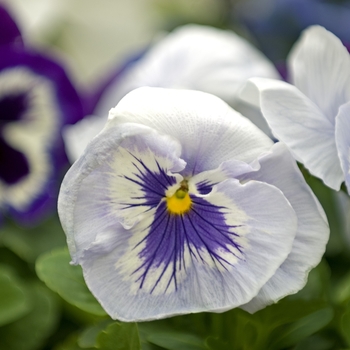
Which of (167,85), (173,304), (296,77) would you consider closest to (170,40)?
(167,85)

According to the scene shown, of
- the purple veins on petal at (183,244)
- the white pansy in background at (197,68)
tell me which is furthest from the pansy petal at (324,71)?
the white pansy in background at (197,68)

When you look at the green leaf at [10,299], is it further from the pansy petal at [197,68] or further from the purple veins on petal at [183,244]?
the pansy petal at [197,68]

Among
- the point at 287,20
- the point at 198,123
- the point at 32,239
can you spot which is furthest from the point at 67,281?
the point at 287,20

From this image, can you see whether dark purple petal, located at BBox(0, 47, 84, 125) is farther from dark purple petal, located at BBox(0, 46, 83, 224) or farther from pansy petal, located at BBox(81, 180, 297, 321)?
pansy petal, located at BBox(81, 180, 297, 321)

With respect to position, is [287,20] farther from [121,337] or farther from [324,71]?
[121,337]

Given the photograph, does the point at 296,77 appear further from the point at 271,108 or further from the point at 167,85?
the point at 167,85

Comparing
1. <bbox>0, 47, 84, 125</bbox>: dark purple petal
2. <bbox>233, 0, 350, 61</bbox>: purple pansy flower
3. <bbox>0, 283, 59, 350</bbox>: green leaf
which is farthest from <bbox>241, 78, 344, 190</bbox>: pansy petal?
<bbox>233, 0, 350, 61</bbox>: purple pansy flower
